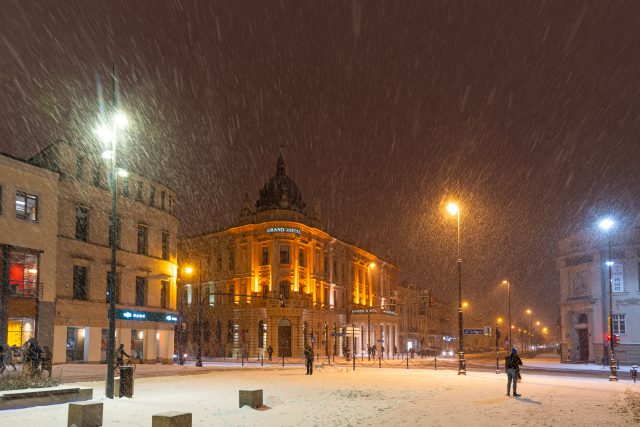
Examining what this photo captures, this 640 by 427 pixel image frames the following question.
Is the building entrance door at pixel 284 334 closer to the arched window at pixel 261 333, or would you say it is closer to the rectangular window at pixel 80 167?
the arched window at pixel 261 333

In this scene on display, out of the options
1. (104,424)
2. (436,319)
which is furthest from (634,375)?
(436,319)

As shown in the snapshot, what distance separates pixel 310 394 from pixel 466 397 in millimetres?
A: 5160

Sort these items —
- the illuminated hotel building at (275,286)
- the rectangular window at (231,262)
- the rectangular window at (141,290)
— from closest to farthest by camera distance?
the rectangular window at (141,290)
the illuminated hotel building at (275,286)
the rectangular window at (231,262)

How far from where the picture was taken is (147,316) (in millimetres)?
45625

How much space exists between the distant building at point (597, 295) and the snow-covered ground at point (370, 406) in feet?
100

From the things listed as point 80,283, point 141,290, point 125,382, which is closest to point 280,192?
point 141,290

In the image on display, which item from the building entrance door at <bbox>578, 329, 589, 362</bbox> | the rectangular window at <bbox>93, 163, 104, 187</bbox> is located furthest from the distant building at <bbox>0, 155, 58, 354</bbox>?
the building entrance door at <bbox>578, 329, 589, 362</bbox>

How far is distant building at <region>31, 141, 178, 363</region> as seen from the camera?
1524 inches

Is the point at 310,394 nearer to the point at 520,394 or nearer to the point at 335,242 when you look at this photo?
the point at 520,394

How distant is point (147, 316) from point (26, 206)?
1334cm

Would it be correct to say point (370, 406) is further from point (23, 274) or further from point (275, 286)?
point (275, 286)

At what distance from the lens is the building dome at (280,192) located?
78.7 meters

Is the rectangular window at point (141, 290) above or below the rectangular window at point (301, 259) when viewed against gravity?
below

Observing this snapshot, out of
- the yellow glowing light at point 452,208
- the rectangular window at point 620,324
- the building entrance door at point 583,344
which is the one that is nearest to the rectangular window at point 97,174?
the yellow glowing light at point 452,208
